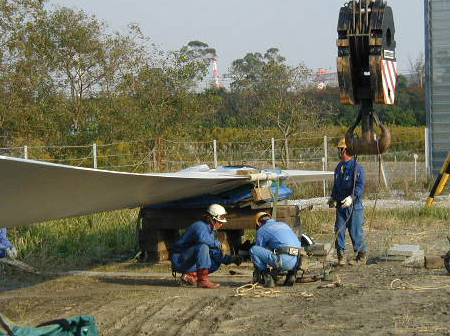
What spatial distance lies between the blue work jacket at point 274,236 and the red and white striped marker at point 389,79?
2609 millimetres

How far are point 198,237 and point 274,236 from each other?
922 millimetres

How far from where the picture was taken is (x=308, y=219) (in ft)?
42.7

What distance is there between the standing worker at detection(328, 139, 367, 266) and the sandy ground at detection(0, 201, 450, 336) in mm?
239

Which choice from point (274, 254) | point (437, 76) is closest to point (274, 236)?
point (274, 254)

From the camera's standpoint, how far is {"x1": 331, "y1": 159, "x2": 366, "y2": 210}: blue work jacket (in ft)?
32.1

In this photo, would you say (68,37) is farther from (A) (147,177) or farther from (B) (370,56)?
(B) (370,56)

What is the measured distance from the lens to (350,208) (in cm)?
974

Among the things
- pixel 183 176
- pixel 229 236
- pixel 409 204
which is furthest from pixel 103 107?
pixel 183 176

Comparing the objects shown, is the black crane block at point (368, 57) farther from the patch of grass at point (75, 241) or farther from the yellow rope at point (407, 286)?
the patch of grass at point (75, 241)

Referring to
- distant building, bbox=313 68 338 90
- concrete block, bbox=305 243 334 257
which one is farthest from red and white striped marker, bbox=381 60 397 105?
distant building, bbox=313 68 338 90

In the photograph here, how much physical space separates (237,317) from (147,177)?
1504mm

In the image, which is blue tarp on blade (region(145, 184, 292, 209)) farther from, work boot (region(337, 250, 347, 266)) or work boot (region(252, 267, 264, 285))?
work boot (region(252, 267, 264, 285))

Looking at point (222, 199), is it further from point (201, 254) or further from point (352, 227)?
point (352, 227)

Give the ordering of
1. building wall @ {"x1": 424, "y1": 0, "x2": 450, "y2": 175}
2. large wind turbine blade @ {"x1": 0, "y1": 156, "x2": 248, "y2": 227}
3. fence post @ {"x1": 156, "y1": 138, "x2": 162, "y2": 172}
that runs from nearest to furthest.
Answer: large wind turbine blade @ {"x1": 0, "y1": 156, "x2": 248, "y2": 227} < fence post @ {"x1": 156, "y1": 138, "x2": 162, "y2": 172} < building wall @ {"x1": 424, "y1": 0, "x2": 450, "y2": 175}
